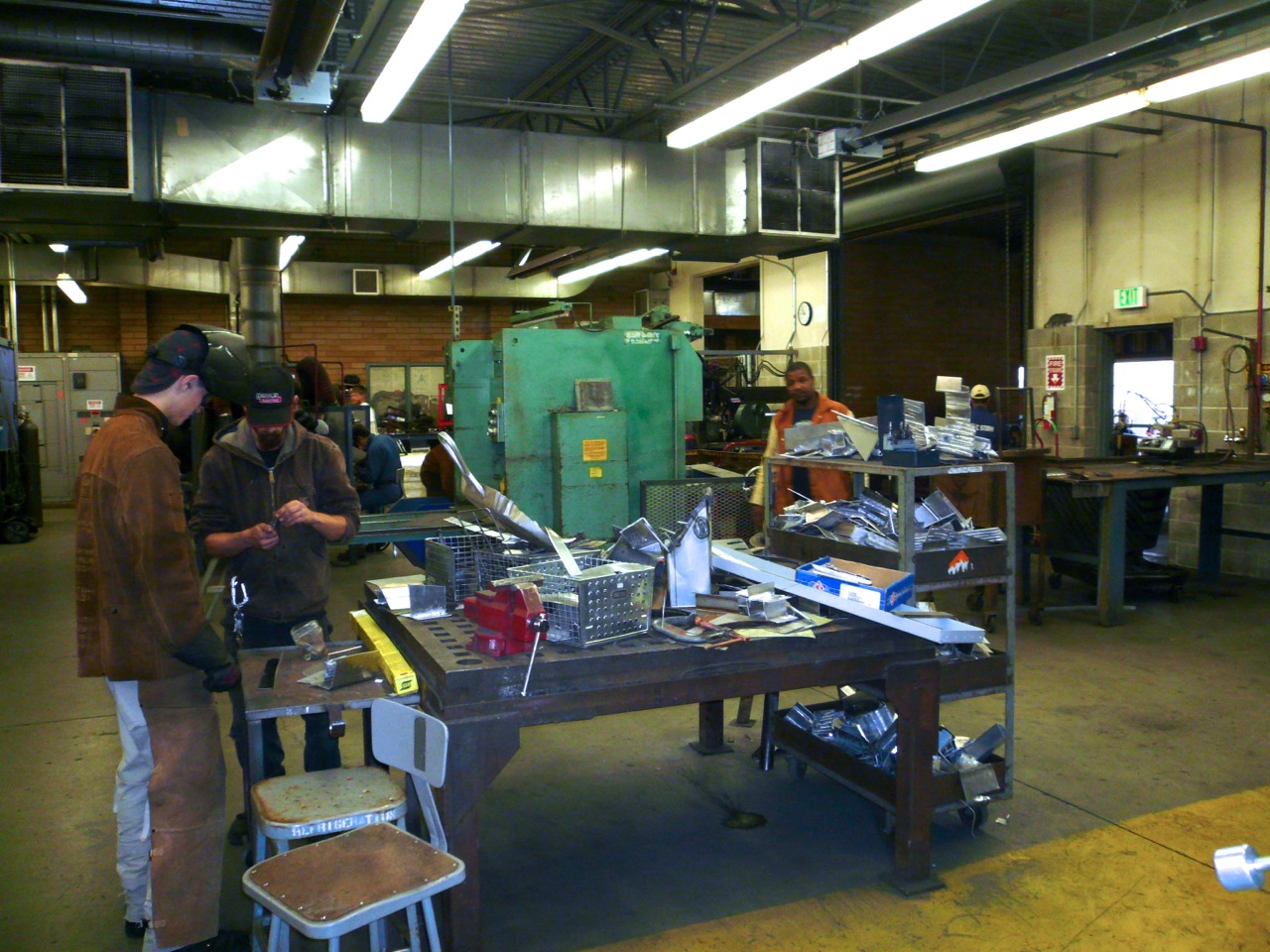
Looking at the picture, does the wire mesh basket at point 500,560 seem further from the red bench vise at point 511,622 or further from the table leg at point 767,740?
the table leg at point 767,740

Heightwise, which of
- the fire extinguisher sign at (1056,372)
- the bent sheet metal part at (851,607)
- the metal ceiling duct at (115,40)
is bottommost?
the bent sheet metal part at (851,607)

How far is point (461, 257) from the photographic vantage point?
1047cm

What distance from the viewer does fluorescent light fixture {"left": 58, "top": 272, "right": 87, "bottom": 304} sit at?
1117 cm

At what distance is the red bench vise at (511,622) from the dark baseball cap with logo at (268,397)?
1.03m

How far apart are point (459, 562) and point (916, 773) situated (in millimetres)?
1426

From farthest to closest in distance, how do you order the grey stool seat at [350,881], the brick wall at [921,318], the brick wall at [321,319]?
the brick wall at [321,319] < the brick wall at [921,318] < the grey stool seat at [350,881]

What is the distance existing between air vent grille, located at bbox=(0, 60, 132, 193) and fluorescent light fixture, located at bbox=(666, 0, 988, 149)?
133 inches

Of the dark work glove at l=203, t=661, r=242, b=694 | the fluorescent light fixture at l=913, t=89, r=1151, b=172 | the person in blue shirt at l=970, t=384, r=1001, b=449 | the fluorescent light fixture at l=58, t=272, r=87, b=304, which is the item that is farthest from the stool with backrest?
the fluorescent light fixture at l=58, t=272, r=87, b=304

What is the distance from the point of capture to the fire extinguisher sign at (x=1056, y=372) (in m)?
8.01

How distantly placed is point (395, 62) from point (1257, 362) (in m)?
5.92

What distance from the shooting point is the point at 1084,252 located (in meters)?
7.93

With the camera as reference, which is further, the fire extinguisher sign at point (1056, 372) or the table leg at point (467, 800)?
the fire extinguisher sign at point (1056, 372)

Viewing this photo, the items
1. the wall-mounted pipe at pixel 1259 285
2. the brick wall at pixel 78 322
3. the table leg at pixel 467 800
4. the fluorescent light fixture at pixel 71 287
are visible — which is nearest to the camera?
the table leg at pixel 467 800

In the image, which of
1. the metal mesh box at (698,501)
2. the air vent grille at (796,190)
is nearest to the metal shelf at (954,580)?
the metal mesh box at (698,501)
